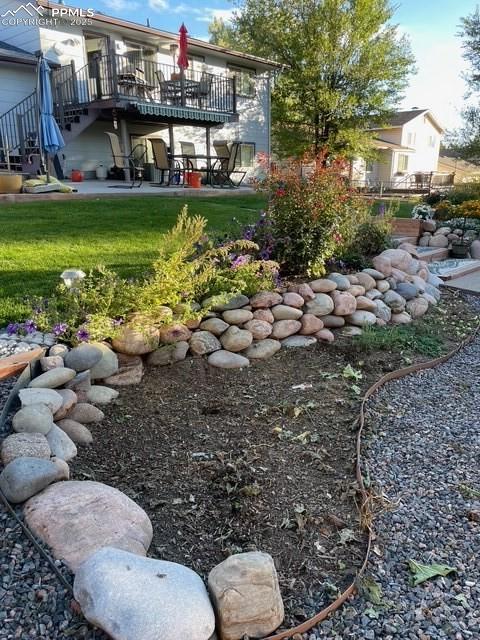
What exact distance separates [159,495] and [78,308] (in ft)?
4.84

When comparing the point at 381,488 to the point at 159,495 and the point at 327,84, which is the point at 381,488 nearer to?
the point at 159,495

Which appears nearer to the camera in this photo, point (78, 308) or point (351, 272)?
point (78, 308)

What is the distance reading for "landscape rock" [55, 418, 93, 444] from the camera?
2397 mm

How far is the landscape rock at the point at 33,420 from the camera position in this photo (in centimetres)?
217

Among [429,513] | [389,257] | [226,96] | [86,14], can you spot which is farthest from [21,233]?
[226,96]

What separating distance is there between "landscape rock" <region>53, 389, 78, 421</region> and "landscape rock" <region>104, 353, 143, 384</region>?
0.37m

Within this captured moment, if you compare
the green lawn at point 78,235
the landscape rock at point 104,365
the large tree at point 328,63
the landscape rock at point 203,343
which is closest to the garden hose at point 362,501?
the landscape rock at point 203,343

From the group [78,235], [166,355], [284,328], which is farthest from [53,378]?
[78,235]

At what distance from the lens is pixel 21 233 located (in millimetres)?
5230

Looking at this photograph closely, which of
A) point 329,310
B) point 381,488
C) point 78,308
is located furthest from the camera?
point 329,310

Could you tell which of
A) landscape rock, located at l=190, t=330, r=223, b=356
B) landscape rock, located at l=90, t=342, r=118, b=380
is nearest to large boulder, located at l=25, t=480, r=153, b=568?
landscape rock, located at l=90, t=342, r=118, b=380

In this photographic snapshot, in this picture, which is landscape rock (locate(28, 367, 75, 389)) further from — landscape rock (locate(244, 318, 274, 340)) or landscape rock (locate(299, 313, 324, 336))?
landscape rock (locate(299, 313, 324, 336))

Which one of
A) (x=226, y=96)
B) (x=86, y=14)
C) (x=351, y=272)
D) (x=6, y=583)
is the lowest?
(x=6, y=583)

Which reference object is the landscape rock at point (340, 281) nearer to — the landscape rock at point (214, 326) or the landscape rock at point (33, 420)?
the landscape rock at point (214, 326)
